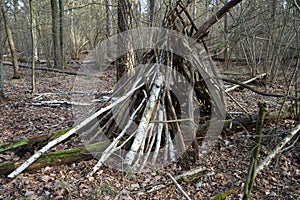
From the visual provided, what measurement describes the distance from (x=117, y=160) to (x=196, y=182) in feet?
3.48

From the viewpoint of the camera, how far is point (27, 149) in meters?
3.71

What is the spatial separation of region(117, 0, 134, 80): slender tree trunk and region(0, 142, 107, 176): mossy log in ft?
7.35

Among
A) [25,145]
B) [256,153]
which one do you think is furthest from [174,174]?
[25,145]

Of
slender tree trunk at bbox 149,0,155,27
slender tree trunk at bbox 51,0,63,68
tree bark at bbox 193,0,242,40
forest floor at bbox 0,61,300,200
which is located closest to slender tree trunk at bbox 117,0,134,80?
slender tree trunk at bbox 149,0,155,27

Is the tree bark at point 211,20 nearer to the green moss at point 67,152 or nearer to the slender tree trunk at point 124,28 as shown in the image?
the slender tree trunk at point 124,28

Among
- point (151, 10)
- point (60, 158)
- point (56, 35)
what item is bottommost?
point (60, 158)

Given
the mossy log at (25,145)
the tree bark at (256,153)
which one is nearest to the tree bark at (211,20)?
the tree bark at (256,153)

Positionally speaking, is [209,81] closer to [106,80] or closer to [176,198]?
[176,198]

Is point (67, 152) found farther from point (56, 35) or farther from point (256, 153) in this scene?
point (56, 35)

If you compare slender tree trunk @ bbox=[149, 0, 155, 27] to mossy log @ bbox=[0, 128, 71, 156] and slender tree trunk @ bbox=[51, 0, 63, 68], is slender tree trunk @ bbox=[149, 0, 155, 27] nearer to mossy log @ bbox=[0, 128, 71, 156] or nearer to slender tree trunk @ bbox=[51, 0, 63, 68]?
mossy log @ bbox=[0, 128, 71, 156]

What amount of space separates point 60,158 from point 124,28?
3072mm

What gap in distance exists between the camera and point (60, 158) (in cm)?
344

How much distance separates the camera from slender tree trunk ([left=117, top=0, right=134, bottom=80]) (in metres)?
5.19

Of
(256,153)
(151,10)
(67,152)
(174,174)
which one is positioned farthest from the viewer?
(151,10)
